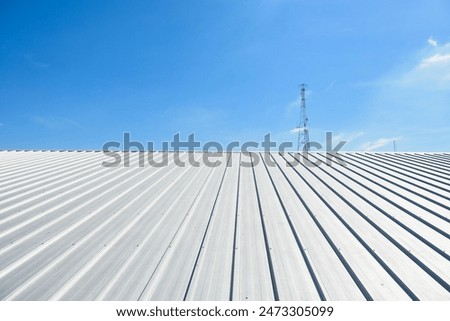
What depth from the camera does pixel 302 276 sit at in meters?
2.81

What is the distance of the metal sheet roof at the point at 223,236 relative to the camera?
267cm

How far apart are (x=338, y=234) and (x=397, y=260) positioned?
2.47 ft

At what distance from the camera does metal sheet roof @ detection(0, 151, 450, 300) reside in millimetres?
2668

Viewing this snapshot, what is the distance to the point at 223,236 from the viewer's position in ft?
11.8

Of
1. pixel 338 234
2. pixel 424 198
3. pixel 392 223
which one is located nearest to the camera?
pixel 338 234

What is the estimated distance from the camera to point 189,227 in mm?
3877

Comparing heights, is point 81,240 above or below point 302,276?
above

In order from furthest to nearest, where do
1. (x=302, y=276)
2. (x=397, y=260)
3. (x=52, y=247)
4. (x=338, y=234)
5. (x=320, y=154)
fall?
(x=320, y=154), (x=338, y=234), (x=52, y=247), (x=397, y=260), (x=302, y=276)
